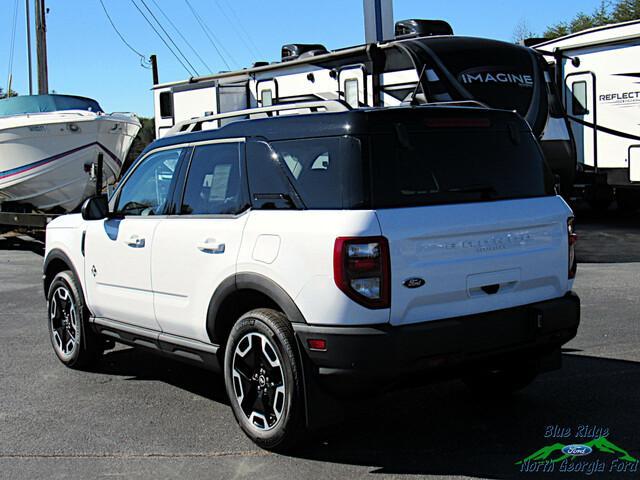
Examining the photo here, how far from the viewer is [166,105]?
59.4 feet

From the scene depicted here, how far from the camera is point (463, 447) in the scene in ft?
16.3

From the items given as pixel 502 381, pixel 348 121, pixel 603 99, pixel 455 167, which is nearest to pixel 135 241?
pixel 348 121

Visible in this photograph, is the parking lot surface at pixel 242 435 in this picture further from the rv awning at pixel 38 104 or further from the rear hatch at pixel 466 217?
the rv awning at pixel 38 104

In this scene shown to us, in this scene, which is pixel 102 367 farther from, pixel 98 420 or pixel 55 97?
pixel 55 97

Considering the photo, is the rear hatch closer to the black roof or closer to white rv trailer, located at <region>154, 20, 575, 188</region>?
the black roof

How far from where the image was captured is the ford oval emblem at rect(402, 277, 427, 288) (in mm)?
4504

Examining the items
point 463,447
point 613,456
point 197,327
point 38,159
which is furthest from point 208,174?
point 38,159

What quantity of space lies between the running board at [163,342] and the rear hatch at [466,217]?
4.87ft

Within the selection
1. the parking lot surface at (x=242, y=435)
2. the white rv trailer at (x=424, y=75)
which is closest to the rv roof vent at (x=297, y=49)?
the white rv trailer at (x=424, y=75)

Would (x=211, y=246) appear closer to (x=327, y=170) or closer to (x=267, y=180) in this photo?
(x=267, y=180)

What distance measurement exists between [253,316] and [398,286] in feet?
3.09

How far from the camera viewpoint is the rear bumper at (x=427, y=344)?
14.5ft

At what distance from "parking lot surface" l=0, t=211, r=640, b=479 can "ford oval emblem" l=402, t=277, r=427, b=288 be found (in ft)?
3.28

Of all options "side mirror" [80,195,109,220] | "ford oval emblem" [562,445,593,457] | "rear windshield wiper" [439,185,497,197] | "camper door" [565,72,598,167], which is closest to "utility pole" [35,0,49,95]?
"camper door" [565,72,598,167]
